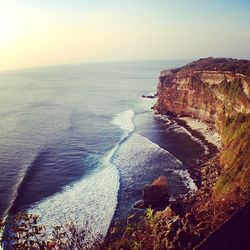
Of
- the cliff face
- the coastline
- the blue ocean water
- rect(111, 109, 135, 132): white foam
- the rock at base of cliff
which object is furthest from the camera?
rect(111, 109, 135, 132): white foam

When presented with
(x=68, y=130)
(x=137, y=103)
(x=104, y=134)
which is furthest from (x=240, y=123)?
(x=137, y=103)

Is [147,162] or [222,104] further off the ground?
[222,104]

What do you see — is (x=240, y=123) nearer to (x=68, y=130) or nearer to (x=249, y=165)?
(x=249, y=165)

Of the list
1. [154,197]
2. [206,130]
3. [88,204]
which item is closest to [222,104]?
[206,130]

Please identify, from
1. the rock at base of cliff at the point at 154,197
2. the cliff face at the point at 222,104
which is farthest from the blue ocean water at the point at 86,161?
the cliff face at the point at 222,104

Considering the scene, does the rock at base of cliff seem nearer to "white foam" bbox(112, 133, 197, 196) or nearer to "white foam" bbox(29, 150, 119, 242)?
"white foam" bbox(29, 150, 119, 242)

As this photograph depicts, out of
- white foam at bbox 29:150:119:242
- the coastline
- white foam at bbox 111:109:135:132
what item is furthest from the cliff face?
white foam at bbox 29:150:119:242

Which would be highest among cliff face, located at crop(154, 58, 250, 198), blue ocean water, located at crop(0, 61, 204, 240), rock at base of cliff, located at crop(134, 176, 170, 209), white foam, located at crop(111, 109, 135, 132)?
cliff face, located at crop(154, 58, 250, 198)

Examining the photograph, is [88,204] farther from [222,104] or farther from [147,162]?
[222,104]
